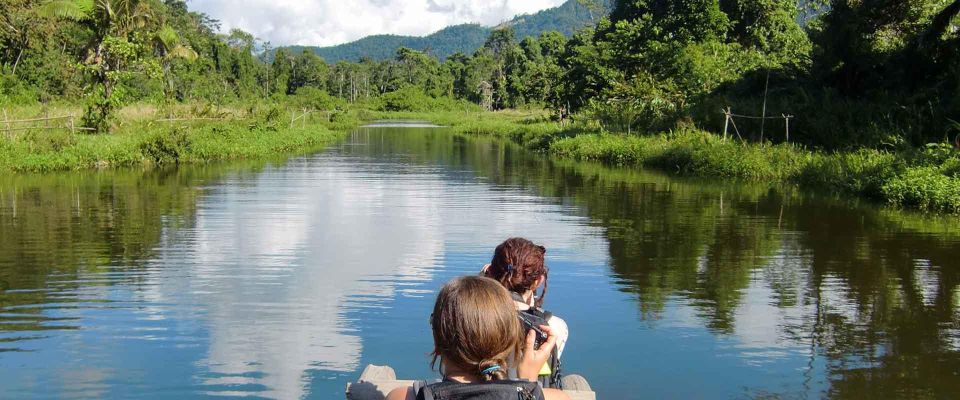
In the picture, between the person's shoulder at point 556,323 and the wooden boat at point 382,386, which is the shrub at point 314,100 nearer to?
the wooden boat at point 382,386

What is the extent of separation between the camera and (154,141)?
81.5 feet

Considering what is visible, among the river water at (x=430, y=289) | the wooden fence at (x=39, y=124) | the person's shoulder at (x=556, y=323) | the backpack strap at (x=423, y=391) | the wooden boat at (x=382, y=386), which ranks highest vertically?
the wooden fence at (x=39, y=124)

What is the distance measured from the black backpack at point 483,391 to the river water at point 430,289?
3220mm

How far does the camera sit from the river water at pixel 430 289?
20.1ft

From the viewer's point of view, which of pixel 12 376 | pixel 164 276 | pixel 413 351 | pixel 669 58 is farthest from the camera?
pixel 669 58

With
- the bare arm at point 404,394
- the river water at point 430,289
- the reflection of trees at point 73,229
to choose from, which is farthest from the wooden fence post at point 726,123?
the bare arm at point 404,394

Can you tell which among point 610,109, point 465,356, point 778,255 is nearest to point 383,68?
point 610,109

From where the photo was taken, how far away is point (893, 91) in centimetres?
2406

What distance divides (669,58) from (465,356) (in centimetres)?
3037

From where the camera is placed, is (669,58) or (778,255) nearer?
(778,255)

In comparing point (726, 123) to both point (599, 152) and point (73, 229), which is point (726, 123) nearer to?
point (599, 152)

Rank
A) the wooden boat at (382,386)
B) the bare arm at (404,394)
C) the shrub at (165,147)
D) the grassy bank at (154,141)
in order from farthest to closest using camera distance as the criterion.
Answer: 1. the shrub at (165,147)
2. the grassy bank at (154,141)
3. the wooden boat at (382,386)
4. the bare arm at (404,394)

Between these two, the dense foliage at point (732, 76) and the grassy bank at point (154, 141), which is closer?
the dense foliage at point (732, 76)

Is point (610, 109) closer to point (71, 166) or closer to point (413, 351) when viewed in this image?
point (71, 166)
